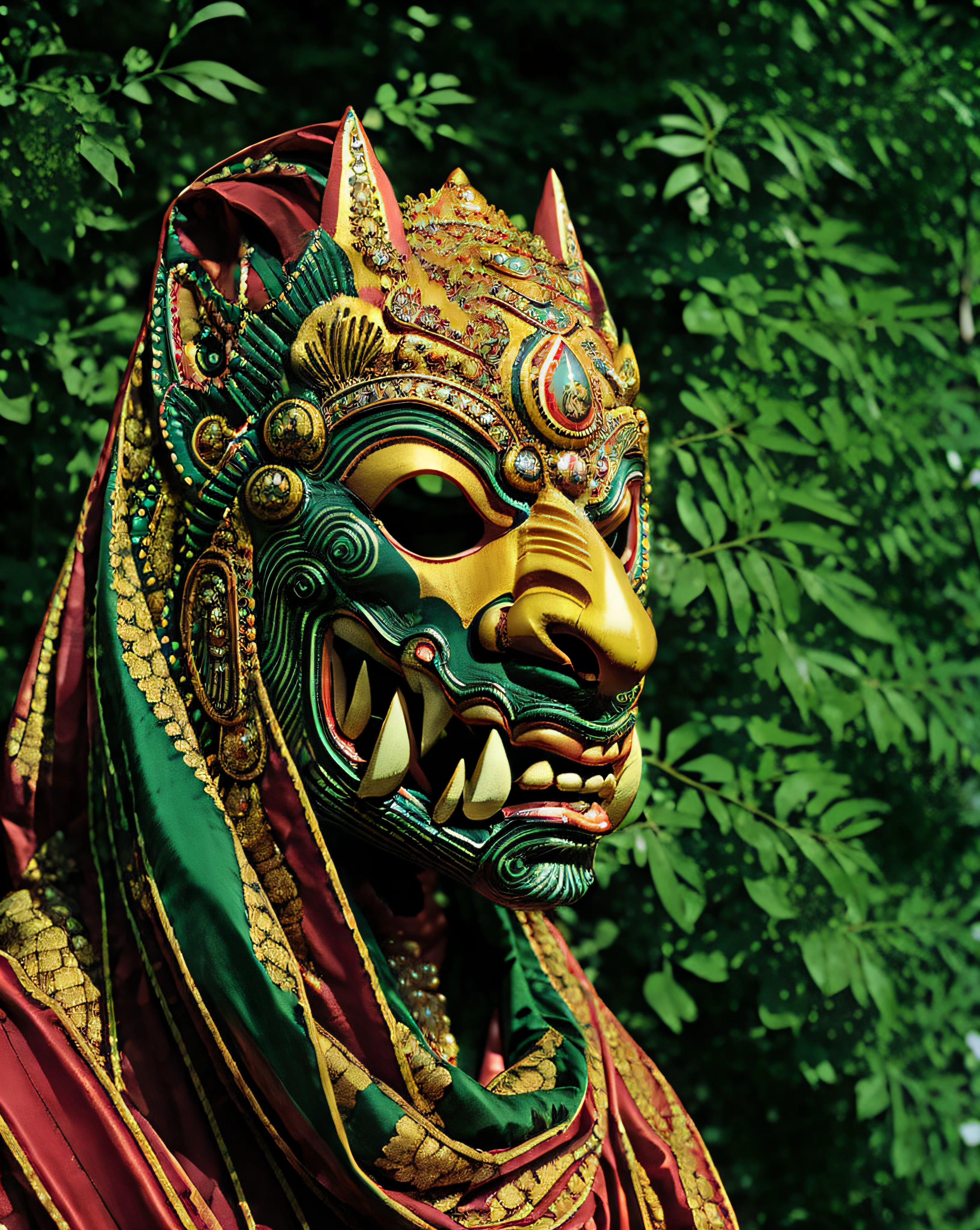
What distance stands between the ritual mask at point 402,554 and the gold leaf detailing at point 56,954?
0.25 metres

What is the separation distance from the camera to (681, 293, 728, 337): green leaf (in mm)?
2547

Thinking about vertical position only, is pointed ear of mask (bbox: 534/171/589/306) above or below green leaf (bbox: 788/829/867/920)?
above

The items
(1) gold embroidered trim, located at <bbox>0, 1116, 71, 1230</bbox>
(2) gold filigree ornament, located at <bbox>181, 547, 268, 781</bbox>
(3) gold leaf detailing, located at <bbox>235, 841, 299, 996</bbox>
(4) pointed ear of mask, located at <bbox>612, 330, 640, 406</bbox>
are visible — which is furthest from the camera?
(4) pointed ear of mask, located at <bbox>612, 330, 640, 406</bbox>

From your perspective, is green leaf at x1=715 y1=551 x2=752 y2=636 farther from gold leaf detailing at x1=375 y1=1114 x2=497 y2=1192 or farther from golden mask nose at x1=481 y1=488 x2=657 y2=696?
gold leaf detailing at x1=375 y1=1114 x2=497 y2=1192

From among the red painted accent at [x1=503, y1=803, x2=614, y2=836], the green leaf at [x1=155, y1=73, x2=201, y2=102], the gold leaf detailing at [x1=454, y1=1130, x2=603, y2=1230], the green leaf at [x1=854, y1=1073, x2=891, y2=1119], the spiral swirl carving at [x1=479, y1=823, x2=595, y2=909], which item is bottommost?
the gold leaf detailing at [x1=454, y1=1130, x2=603, y2=1230]

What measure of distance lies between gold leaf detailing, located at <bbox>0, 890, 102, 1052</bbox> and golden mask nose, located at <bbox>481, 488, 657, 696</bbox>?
629 millimetres

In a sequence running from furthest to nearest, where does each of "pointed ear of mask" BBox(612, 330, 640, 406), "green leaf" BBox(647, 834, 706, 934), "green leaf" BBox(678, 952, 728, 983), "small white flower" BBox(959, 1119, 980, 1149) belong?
"small white flower" BBox(959, 1119, 980, 1149), "green leaf" BBox(678, 952, 728, 983), "green leaf" BBox(647, 834, 706, 934), "pointed ear of mask" BBox(612, 330, 640, 406)

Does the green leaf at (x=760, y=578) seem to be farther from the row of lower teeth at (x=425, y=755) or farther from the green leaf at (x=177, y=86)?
the green leaf at (x=177, y=86)

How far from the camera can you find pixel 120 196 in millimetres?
2150

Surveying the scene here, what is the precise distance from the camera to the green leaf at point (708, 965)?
2459 millimetres

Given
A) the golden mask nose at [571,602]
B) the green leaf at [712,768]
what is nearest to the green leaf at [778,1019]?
the green leaf at [712,768]

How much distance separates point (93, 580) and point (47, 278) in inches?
36.9

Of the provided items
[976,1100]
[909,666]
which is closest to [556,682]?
[909,666]

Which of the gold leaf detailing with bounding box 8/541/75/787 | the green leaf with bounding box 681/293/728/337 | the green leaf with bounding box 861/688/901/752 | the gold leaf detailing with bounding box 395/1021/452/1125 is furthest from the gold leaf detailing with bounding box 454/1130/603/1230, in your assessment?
the green leaf with bounding box 681/293/728/337
